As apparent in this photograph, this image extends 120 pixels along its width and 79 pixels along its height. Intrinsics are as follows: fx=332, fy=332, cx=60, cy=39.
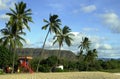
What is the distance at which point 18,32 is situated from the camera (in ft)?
208

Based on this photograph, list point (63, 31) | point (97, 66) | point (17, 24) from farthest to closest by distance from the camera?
point (97, 66) < point (63, 31) < point (17, 24)

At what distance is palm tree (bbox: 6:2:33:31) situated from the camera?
5834 cm

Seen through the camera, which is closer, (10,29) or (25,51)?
(10,29)

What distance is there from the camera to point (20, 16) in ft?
196

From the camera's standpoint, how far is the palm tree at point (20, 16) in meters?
58.3

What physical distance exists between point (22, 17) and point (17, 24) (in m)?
2.13

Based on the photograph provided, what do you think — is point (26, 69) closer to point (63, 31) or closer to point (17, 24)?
point (17, 24)

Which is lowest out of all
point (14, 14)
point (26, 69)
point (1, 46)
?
point (26, 69)

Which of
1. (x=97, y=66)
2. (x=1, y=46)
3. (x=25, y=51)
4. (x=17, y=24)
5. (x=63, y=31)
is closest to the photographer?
(x=17, y=24)

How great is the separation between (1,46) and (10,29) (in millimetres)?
5509

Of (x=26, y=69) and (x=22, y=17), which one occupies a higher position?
(x=22, y=17)

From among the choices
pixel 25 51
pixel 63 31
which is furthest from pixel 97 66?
pixel 25 51

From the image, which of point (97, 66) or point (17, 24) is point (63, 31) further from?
point (17, 24)

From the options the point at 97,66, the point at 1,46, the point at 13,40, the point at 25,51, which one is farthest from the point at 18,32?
the point at 25,51
